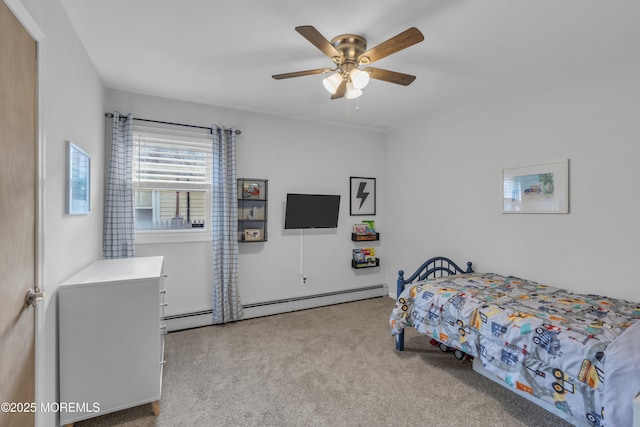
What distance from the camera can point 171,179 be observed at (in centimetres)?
332

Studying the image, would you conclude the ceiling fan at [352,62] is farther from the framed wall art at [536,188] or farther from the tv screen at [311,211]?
the tv screen at [311,211]

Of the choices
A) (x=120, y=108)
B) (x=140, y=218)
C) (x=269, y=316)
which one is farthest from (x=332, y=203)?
(x=120, y=108)

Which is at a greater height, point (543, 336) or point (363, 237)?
point (363, 237)

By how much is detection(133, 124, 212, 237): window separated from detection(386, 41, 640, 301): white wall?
2.84m

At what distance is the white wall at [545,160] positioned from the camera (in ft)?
7.45

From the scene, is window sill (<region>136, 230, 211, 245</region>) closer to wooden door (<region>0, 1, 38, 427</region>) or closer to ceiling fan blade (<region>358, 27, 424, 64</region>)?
wooden door (<region>0, 1, 38, 427</region>)

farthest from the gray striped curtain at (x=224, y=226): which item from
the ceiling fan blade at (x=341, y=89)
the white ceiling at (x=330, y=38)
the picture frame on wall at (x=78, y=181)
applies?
the ceiling fan blade at (x=341, y=89)

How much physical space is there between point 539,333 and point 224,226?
3.00 m

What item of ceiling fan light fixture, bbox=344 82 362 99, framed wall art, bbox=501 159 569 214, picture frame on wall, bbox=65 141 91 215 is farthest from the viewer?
framed wall art, bbox=501 159 569 214

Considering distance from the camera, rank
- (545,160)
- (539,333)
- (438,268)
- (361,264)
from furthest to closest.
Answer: (361,264)
(438,268)
(545,160)
(539,333)

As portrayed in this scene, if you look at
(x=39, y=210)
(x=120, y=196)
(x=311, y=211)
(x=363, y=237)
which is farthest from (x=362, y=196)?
(x=39, y=210)

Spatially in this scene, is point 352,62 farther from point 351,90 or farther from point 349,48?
point 351,90

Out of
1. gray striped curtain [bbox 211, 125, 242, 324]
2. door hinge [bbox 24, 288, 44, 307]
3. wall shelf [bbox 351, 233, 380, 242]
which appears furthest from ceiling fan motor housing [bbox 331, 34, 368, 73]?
wall shelf [bbox 351, 233, 380, 242]

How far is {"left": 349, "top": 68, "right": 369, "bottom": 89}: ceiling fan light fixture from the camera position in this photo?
78.5 inches
